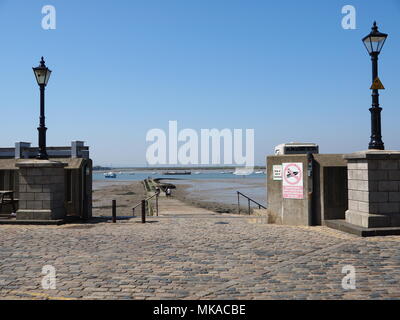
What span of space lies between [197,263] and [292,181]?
6.13 metres

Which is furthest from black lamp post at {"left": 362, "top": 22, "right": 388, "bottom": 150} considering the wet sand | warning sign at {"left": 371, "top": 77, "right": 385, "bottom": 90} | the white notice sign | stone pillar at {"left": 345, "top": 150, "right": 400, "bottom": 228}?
the wet sand

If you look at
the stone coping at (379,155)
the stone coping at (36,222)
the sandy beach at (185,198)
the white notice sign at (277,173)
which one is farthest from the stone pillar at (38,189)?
the sandy beach at (185,198)

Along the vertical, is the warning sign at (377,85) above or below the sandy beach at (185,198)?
above

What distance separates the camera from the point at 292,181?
12.1m

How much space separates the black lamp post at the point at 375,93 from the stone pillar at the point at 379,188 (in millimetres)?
455

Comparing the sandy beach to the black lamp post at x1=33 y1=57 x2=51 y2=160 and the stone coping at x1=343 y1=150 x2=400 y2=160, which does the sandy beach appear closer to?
the black lamp post at x1=33 y1=57 x2=51 y2=160

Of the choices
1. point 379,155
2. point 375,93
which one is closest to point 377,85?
point 375,93

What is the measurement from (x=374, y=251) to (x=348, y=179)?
3492 millimetres

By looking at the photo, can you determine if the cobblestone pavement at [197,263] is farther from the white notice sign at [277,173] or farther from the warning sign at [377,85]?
the warning sign at [377,85]

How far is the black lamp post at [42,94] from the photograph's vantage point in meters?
13.1

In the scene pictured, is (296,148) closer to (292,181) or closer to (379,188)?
(292,181)

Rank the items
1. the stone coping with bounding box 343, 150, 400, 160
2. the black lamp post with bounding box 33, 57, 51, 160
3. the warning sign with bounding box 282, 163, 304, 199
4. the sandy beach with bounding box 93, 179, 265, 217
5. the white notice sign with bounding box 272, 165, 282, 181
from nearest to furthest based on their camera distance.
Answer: the stone coping with bounding box 343, 150, 400, 160 < the warning sign with bounding box 282, 163, 304, 199 < the white notice sign with bounding box 272, 165, 282, 181 < the black lamp post with bounding box 33, 57, 51, 160 < the sandy beach with bounding box 93, 179, 265, 217

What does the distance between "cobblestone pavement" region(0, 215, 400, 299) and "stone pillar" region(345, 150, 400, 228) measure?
81cm

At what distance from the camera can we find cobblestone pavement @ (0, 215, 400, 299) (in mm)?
5375
